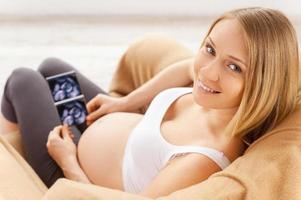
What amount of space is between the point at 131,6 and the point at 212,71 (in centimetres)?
168

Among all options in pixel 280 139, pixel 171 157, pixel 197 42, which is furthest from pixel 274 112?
pixel 197 42

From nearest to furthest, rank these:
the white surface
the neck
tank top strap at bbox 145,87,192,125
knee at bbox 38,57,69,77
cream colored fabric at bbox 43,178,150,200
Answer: cream colored fabric at bbox 43,178,150,200, the neck, tank top strap at bbox 145,87,192,125, knee at bbox 38,57,69,77, the white surface

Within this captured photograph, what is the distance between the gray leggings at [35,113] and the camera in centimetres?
129

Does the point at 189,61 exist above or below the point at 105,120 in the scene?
above

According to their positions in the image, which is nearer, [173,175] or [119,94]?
[173,175]

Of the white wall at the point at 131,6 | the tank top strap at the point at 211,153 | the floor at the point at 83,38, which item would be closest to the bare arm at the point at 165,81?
the tank top strap at the point at 211,153

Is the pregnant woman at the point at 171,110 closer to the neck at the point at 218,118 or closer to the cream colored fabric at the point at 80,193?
the neck at the point at 218,118

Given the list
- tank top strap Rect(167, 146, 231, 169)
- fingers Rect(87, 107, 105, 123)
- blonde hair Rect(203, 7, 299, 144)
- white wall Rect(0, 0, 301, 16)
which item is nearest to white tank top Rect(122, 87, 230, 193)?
tank top strap Rect(167, 146, 231, 169)

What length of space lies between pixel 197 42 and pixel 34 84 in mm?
1293

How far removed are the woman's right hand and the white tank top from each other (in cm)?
21

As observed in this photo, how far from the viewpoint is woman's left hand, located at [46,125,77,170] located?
1.27 m

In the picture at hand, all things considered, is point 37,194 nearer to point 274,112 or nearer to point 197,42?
point 274,112

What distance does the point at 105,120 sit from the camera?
1.35 m

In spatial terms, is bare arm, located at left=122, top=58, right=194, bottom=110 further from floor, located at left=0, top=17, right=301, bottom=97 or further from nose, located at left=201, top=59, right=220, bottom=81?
floor, located at left=0, top=17, right=301, bottom=97
